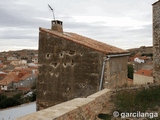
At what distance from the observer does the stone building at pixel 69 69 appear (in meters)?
9.30

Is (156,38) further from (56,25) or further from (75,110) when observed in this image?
(75,110)

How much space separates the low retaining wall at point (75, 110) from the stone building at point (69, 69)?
1.73 m

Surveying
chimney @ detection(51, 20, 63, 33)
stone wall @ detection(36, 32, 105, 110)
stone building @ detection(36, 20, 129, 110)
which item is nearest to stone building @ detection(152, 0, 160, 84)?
stone building @ detection(36, 20, 129, 110)

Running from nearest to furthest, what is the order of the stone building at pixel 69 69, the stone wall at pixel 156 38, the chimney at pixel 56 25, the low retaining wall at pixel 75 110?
the low retaining wall at pixel 75 110 → the stone building at pixel 69 69 → the stone wall at pixel 156 38 → the chimney at pixel 56 25

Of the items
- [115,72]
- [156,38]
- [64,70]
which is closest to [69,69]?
[64,70]

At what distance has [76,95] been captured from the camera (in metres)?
9.72

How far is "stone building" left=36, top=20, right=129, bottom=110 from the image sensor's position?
30.5ft

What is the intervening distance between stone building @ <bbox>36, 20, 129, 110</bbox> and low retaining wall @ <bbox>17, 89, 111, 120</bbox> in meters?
1.73

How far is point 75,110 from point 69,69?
5022 mm

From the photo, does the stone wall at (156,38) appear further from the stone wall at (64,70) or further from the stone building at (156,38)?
the stone wall at (64,70)

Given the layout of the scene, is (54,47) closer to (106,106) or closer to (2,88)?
(106,106)

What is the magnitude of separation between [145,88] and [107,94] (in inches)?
77.6

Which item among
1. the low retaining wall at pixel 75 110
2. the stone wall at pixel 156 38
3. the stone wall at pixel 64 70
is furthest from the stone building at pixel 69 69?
the stone wall at pixel 156 38

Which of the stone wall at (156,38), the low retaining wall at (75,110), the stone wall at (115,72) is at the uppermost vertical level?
the stone wall at (156,38)
